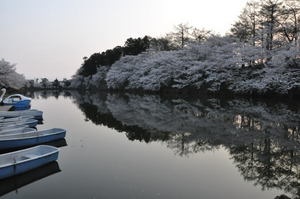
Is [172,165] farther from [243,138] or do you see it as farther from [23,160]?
[243,138]

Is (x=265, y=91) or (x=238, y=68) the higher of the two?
(x=238, y=68)

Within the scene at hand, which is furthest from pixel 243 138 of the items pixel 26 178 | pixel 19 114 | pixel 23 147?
pixel 19 114

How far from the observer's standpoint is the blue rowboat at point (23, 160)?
6.25 meters

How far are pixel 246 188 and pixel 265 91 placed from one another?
75.8 feet

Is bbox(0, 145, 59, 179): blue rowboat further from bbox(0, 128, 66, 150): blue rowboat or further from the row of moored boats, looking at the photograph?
bbox(0, 128, 66, 150): blue rowboat

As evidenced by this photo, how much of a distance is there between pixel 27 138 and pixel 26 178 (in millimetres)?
2792

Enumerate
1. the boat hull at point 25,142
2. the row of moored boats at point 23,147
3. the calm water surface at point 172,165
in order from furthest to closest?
the boat hull at point 25,142
the row of moored boats at point 23,147
the calm water surface at point 172,165

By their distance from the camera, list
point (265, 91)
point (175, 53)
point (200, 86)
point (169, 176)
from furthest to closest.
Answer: point (175, 53)
point (200, 86)
point (265, 91)
point (169, 176)

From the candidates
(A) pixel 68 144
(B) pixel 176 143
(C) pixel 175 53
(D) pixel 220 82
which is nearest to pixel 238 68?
(D) pixel 220 82

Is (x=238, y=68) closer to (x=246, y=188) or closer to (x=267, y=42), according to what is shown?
(x=267, y=42)

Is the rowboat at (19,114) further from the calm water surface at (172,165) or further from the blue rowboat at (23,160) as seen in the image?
the blue rowboat at (23,160)

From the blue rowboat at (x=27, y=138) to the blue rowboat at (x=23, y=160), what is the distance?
1693 millimetres

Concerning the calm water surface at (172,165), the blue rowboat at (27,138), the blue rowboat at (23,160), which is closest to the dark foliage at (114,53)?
the calm water surface at (172,165)

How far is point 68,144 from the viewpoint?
1056 cm
